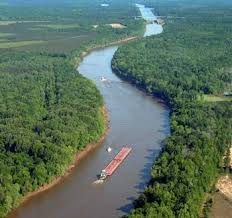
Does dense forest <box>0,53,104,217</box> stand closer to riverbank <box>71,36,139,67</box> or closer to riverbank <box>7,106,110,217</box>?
riverbank <box>7,106,110,217</box>

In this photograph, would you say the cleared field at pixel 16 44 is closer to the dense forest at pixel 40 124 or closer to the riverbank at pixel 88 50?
the riverbank at pixel 88 50

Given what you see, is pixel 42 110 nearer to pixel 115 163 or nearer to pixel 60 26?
pixel 115 163

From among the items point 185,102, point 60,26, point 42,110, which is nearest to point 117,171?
point 42,110

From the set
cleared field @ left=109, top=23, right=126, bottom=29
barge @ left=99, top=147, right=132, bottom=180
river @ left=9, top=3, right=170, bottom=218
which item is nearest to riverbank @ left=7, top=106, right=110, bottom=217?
river @ left=9, top=3, right=170, bottom=218

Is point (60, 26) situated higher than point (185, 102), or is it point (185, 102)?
point (185, 102)

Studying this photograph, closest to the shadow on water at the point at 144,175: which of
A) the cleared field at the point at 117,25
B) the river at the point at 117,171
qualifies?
the river at the point at 117,171

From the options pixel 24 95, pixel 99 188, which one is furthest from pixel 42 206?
pixel 24 95

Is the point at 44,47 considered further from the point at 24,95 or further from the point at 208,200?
the point at 208,200
